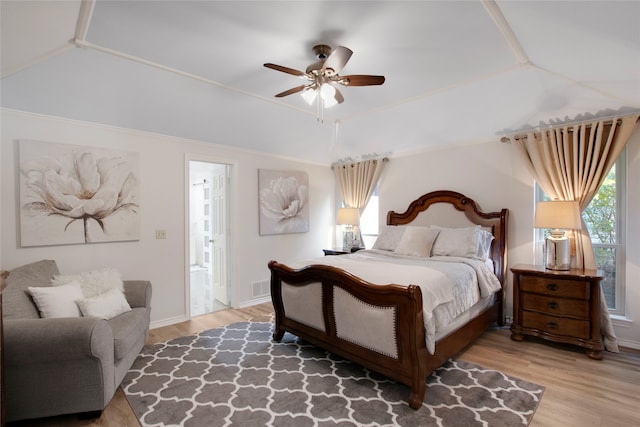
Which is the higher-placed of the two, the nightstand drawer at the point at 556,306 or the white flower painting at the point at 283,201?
the white flower painting at the point at 283,201

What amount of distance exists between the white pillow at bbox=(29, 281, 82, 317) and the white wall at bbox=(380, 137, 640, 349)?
3.97m

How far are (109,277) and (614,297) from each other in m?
4.94

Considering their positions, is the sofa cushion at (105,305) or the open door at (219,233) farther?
the open door at (219,233)

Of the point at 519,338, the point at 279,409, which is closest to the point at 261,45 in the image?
the point at 279,409

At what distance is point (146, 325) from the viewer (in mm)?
2889

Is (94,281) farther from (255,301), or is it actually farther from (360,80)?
(360,80)

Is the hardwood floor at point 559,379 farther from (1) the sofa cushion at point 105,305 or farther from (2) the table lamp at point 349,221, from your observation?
(2) the table lamp at point 349,221

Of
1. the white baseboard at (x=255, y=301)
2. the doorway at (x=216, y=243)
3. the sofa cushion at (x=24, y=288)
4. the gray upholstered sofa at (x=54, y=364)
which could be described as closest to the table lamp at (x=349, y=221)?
the white baseboard at (x=255, y=301)

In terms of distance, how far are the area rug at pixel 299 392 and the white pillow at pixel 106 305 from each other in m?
0.53

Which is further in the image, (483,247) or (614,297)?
(483,247)

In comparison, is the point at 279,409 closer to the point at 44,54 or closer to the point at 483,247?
the point at 483,247

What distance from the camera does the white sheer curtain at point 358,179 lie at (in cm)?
490

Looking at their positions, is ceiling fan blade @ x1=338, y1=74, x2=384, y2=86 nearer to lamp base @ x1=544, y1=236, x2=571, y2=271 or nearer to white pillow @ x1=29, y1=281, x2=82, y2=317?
lamp base @ x1=544, y1=236, x2=571, y2=271

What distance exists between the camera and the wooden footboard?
2.07 metres
